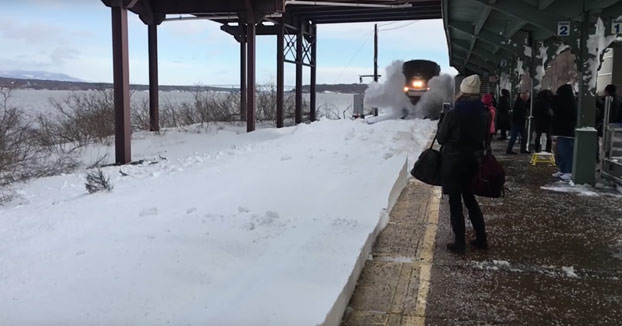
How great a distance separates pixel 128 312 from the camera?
3492 mm

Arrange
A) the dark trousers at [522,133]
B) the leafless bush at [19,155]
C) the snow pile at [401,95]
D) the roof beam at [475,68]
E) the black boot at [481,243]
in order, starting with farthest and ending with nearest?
the roof beam at [475,68] → the snow pile at [401,95] → the dark trousers at [522,133] → the leafless bush at [19,155] → the black boot at [481,243]

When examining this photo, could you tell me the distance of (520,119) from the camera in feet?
44.9

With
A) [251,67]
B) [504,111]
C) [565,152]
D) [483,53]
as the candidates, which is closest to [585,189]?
[565,152]

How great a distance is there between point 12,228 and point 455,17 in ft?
→ 45.7

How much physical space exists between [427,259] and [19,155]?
10238 millimetres

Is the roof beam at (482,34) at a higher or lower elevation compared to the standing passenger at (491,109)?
higher

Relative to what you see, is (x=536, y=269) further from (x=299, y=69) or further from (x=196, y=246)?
(x=299, y=69)

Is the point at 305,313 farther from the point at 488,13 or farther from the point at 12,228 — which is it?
the point at 488,13

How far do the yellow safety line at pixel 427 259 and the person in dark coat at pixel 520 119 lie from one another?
6665mm

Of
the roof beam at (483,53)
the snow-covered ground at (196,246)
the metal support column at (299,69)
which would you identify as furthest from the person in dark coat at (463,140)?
the metal support column at (299,69)

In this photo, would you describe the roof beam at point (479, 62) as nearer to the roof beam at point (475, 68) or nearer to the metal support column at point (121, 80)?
the roof beam at point (475, 68)

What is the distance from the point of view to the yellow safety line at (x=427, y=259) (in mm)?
4011

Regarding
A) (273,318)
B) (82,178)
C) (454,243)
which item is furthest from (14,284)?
(82,178)

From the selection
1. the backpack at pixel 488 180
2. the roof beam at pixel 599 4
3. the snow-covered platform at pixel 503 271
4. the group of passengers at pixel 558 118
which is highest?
the roof beam at pixel 599 4
